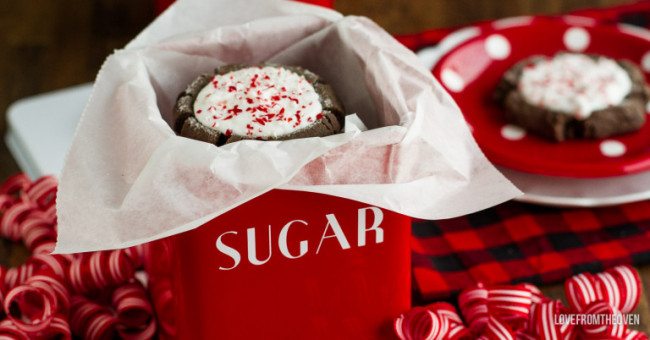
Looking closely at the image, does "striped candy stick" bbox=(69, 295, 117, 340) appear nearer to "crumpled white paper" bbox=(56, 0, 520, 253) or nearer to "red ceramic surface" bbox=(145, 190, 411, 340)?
"red ceramic surface" bbox=(145, 190, 411, 340)

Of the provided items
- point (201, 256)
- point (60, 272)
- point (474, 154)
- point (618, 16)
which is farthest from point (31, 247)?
point (618, 16)

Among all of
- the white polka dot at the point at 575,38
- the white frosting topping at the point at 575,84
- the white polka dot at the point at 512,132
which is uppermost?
the white frosting topping at the point at 575,84

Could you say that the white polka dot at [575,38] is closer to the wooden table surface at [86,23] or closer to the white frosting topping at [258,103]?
the wooden table surface at [86,23]

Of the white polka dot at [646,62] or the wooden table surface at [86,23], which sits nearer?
the white polka dot at [646,62]

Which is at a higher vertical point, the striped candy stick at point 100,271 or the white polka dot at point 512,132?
the white polka dot at point 512,132

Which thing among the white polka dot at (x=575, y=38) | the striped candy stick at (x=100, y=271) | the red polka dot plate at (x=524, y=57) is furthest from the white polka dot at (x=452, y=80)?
the striped candy stick at (x=100, y=271)

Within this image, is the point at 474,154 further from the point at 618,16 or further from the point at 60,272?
the point at 618,16
